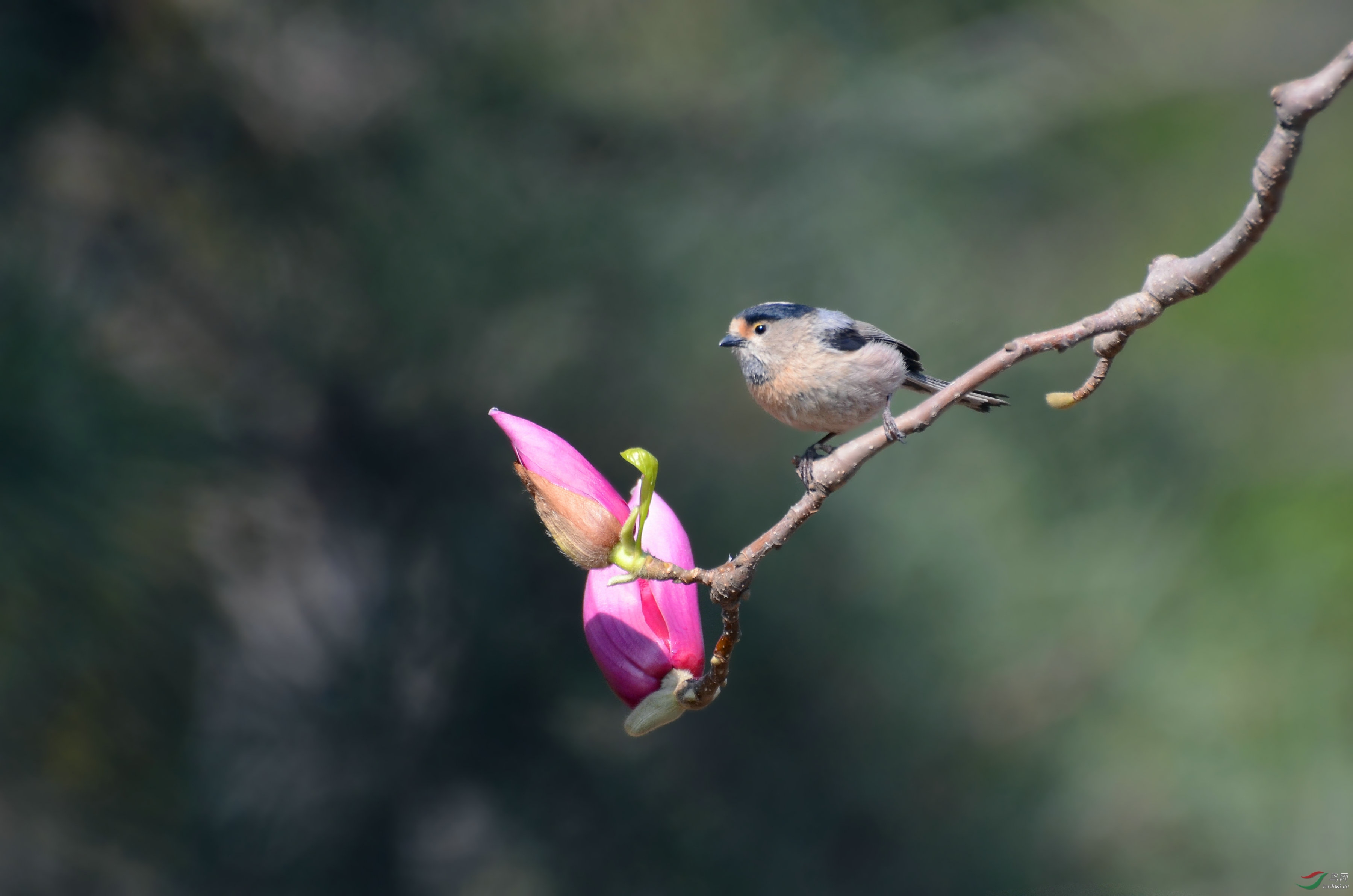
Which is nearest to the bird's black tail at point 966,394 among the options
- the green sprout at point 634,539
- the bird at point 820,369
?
the bird at point 820,369

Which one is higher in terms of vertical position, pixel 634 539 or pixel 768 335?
pixel 768 335

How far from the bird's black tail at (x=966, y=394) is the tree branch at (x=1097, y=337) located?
3 cm

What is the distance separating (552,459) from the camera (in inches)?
12.9

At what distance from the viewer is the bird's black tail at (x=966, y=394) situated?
364mm

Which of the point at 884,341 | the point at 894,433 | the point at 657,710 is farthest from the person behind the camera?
the point at 884,341

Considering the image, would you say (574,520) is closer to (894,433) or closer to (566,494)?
(566,494)

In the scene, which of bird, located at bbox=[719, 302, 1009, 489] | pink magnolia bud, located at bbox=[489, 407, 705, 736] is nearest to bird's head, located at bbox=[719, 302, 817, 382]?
bird, located at bbox=[719, 302, 1009, 489]

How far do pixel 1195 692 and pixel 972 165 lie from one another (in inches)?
27.5

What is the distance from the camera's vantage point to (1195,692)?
43.9 inches

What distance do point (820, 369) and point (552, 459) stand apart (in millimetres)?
185

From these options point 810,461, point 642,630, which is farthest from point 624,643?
point 810,461

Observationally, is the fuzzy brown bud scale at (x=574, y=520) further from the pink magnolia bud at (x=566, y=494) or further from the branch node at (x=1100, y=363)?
the branch node at (x=1100, y=363)

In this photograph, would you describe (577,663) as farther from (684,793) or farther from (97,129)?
(97,129)

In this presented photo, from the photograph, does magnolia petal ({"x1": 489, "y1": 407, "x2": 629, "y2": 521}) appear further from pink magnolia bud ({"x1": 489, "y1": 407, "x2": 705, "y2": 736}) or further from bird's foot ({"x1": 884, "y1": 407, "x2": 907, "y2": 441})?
bird's foot ({"x1": 884, "y1": 407, "x2": 907, "y2": 441})
